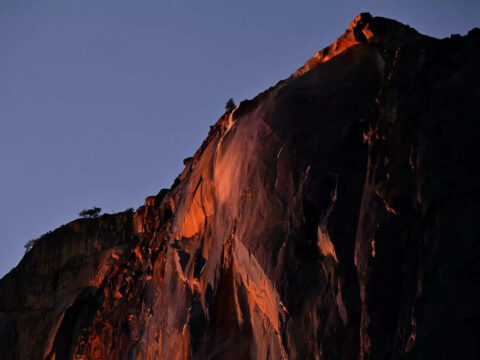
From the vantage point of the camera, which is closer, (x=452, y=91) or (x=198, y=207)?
(x=452, y=91)

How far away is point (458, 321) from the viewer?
29.2ft

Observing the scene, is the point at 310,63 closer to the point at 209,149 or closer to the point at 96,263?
the point at 209,149

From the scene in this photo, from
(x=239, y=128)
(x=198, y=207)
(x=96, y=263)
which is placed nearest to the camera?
(x=239, y=128)

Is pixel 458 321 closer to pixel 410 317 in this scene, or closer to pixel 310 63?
pixel 410 317

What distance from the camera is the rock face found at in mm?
9625

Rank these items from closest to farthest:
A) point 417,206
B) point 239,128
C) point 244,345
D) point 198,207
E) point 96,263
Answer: point 417,206, point 244,345, point 239,128, point 198,207, point 96,263

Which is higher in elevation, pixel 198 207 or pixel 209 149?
pixel 209 149

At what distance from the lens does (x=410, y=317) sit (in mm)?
9422

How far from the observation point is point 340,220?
11.5 m

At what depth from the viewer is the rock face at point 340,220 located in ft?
31.6

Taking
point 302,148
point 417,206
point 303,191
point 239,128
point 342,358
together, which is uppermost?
point 239,128

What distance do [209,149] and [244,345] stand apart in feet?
20.1

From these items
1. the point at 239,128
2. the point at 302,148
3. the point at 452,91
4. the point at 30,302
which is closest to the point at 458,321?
the point at 452,91

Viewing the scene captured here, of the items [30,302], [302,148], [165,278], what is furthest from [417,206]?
[30,302]
